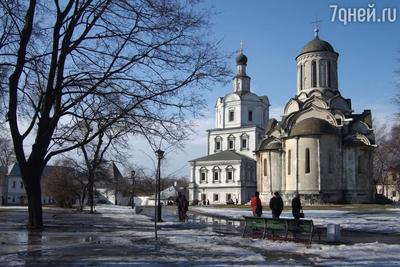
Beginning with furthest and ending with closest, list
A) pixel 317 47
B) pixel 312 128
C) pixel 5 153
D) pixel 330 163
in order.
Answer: pixel 5 153 < pixel 317 47 < pixel 330 163 < pixel 312 128

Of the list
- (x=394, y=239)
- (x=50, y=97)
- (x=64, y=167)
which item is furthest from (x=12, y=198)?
(x=394, y=239)

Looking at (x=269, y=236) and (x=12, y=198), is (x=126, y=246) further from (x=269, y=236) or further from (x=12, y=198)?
(x=12, y=198)

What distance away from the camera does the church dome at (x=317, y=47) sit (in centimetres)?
5803

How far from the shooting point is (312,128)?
5125 cm

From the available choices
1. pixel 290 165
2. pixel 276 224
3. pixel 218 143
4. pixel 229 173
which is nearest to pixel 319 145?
pixel 290 165

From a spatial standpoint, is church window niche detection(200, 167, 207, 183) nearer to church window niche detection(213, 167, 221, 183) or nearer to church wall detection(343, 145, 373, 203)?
church window niche detection(213, 167, 221, 183)

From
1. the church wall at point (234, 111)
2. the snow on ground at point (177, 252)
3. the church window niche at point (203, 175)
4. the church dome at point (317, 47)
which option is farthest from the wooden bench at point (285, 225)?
the church wall at point (234, 111)

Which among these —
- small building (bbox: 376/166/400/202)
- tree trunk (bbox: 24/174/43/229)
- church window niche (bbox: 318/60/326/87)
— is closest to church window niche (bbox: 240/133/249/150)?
small building (bbox: 376/166/400/202)

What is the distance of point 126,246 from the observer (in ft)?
45.9

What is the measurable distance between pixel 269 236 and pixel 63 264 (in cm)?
872

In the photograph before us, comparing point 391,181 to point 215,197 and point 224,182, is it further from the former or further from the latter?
point 215,197

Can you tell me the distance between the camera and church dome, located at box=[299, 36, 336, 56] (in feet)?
190

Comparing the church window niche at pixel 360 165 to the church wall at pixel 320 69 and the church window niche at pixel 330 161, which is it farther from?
the church wall at pixel 320 69

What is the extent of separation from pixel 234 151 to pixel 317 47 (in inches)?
1256
